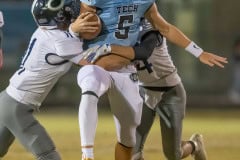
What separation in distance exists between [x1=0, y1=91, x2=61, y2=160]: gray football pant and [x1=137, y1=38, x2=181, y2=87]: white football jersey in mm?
906

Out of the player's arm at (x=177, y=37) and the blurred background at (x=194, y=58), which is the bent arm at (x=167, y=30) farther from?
the blurred background at (x=194, y=58)

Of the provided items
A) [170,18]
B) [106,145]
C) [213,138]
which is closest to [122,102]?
[106,145]

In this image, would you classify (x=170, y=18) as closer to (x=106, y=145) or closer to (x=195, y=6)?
(x=195, y=6)

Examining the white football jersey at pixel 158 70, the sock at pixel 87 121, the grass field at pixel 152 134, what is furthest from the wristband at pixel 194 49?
the grass field at pixel 152 134

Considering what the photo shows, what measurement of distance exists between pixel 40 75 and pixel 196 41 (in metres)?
8.15

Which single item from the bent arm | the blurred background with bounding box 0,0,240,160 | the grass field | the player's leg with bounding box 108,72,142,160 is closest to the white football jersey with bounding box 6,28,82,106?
Result: the player's leg with bounding box 108,72,142,160

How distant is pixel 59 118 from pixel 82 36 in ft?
19.8

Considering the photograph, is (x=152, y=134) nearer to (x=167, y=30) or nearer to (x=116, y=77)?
(x=167, y=30)

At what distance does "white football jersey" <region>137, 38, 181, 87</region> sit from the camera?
487cm

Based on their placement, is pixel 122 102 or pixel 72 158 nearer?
pixel 122 102

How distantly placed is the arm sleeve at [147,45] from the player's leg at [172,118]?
0.51m

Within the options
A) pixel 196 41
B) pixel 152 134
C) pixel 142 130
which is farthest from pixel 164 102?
pixel 196 41

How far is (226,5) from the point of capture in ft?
41.5

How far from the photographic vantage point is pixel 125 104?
423 cm
